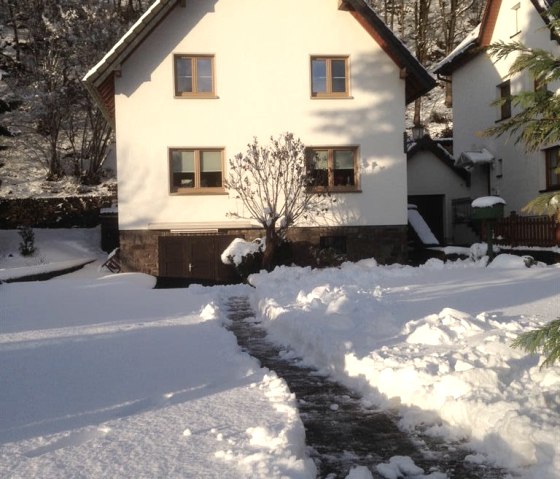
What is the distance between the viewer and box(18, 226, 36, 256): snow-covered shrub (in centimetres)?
2119

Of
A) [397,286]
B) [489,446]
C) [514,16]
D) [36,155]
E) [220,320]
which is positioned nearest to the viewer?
[489,446]

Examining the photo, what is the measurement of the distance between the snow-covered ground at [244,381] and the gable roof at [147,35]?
8.28 metres

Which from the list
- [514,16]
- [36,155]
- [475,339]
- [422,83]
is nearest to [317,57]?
[422,83]

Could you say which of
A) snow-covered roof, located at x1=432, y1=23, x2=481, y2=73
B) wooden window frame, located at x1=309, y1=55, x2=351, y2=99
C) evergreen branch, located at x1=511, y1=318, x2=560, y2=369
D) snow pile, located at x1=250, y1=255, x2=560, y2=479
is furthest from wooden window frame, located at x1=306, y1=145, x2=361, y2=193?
evergreen branch, located at x1=511, y1=318, x2=560, y2=369

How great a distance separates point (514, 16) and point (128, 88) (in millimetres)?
13595

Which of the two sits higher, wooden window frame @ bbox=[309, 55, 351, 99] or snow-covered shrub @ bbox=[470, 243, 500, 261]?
wooden window frame @ bbox=[309, 55, 351, 99]

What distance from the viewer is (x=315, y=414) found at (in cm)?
535

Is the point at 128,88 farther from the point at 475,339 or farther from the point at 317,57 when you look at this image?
the point at 475,339

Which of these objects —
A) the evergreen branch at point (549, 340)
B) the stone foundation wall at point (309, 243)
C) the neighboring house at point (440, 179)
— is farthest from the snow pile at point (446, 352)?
the neighboring house at point (440, 179)

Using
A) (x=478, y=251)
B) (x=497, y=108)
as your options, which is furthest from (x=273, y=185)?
(x=497, y=108)

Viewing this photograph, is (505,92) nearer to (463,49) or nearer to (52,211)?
(463,49)

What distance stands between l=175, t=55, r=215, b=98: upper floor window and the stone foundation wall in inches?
164

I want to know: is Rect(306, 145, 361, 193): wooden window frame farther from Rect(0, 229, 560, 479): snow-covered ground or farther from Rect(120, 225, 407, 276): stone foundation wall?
Rect(0, 229, 560, 479): snow-covered ground

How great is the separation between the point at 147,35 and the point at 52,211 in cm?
941
